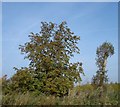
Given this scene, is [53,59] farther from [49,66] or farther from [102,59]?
[102,59]

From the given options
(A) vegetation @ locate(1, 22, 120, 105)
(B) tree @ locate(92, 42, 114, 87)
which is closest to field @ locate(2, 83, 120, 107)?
(A) vegetation @ locate(1, 22, 120, 105)

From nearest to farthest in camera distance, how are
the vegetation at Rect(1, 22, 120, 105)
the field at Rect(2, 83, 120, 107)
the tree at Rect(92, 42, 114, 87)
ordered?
the field at Rect(2, 83, 120, 107)
the vegetation at Rect(1, 22, 120, 105)
the tree at Rect(92, 42, 114, 87)

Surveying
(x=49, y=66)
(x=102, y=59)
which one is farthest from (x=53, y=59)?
(x=102, y=59)

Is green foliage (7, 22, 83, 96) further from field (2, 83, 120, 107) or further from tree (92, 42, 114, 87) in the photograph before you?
tree (92, 42, 114, 87)

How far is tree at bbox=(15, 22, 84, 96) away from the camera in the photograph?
9841 millimetres

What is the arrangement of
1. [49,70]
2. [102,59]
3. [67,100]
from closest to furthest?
[67,100] → [49,70] → [102,59]

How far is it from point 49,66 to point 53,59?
305mm

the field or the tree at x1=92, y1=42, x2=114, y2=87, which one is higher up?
the tree at x1=92, y1=42, x2=114, y2=87

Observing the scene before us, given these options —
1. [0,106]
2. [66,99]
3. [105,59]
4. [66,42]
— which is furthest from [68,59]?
[105,59]

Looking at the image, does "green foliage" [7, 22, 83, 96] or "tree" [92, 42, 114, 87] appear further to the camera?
"tree" [92, 42, 114, 87]

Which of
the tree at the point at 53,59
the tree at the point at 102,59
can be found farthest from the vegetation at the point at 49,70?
the tree at the point at 102,59

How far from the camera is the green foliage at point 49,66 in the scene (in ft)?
32.3

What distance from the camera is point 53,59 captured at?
1015 cm

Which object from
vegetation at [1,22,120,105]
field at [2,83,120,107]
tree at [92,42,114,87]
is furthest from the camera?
tree at [92,42,114,87]
